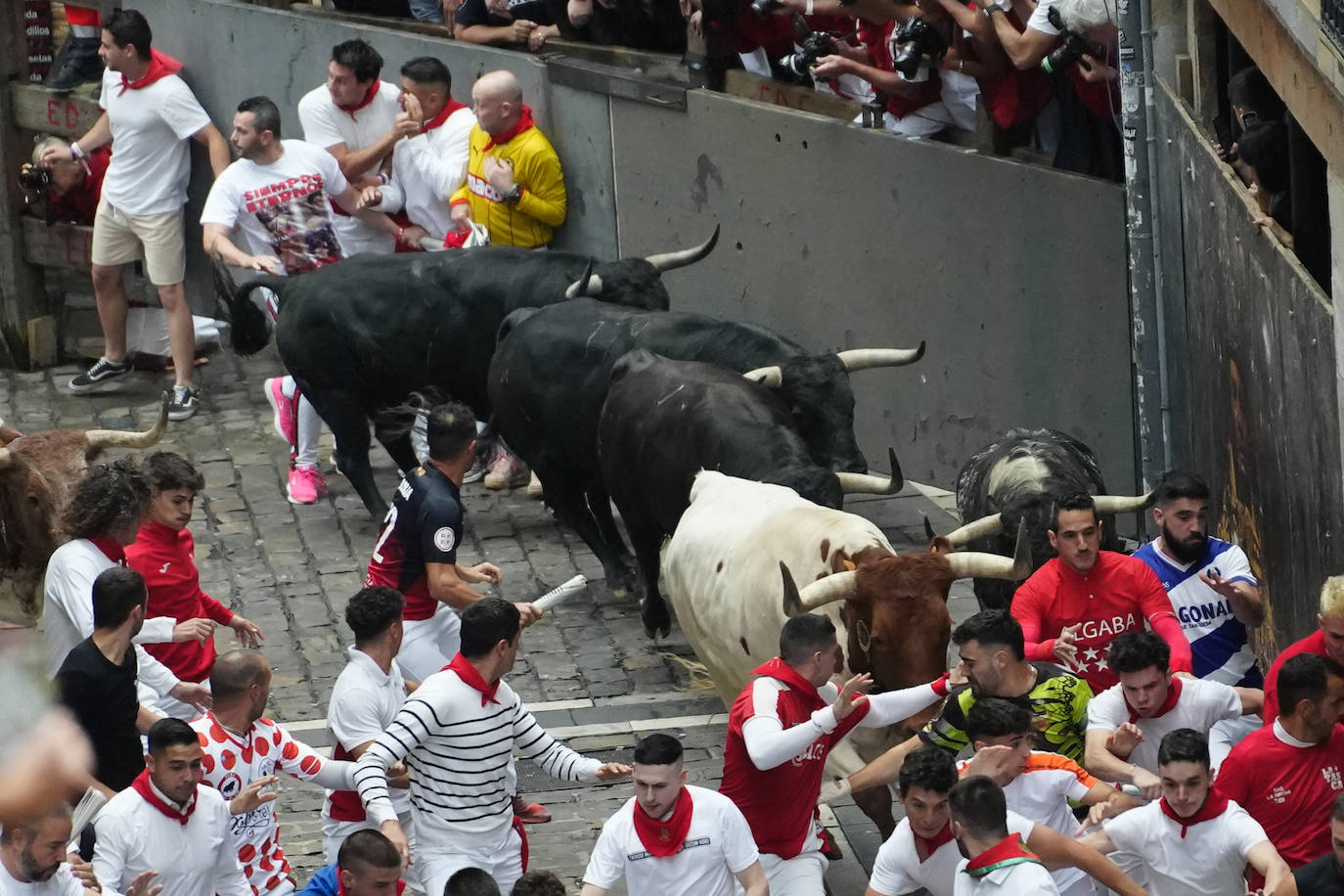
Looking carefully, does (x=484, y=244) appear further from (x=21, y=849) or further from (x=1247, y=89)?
(x=21, y=849)

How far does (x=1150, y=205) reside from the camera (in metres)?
11.4

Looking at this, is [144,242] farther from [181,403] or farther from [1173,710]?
[1173,710]

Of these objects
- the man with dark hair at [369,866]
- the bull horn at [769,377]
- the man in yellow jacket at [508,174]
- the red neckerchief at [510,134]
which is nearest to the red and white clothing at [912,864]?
the man with dark hair at [369,866]

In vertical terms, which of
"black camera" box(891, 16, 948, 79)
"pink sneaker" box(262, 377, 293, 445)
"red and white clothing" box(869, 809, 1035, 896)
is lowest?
"pink sneaker" box(262, 377, 293, 445)

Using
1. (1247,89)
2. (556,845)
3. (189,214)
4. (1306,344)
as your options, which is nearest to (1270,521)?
(1306,344)

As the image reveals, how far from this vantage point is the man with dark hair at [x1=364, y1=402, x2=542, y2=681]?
9.22 meters

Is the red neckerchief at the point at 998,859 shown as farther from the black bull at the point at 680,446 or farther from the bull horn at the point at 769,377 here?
the bull horn at the point at 769,377

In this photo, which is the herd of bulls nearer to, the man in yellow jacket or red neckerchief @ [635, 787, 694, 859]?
the man in yellow jacket

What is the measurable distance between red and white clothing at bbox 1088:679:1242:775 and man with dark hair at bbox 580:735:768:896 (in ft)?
4.42

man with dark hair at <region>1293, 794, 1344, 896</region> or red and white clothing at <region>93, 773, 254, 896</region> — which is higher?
man with dark hair at <region>1293, 794, 1344, 896</region>

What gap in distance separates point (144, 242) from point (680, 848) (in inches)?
375

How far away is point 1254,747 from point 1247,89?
11.8 ft

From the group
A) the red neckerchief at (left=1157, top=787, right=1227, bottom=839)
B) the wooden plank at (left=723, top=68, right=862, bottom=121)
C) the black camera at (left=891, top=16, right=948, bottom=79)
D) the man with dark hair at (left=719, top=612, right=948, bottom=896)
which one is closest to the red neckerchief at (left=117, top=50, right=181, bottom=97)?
the wooden plank at (left=723, top=68, right=862, bottom=121)

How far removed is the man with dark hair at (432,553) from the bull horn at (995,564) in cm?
190
